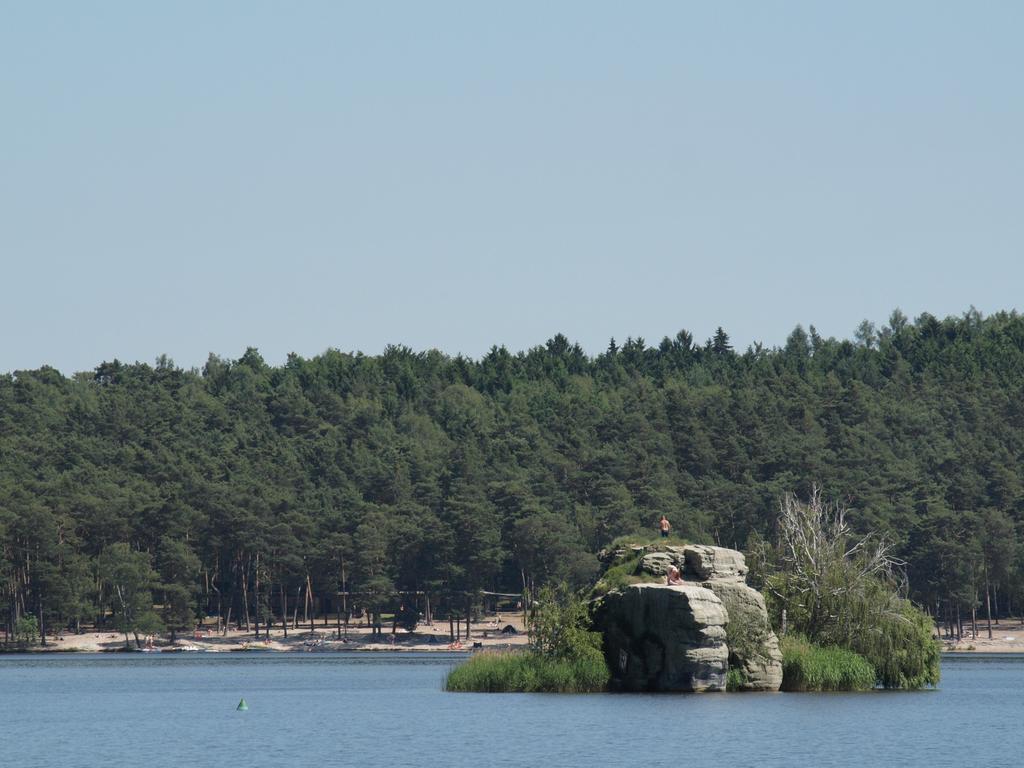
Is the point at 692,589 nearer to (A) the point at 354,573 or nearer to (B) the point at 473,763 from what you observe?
(B) the point at 473,763

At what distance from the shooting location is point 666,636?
82.8m

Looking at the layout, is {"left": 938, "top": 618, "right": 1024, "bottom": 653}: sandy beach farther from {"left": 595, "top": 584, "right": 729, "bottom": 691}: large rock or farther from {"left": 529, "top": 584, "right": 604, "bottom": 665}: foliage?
{"left": 595, "top": 584, "right": 729, "bottom": 691}: large rock

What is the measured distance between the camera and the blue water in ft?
213

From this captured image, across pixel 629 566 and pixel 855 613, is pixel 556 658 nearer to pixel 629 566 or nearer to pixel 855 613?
pixel 629 566

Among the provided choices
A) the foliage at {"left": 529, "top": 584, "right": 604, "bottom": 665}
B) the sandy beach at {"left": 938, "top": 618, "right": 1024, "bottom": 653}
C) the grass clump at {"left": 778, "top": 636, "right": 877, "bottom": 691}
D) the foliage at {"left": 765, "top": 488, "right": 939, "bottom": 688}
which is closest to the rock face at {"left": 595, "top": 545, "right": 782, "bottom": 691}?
the foliage at {"left": 529, "top": 584, "right": 604, "bottom": 665}

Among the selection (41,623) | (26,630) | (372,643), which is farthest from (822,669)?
(41,623)

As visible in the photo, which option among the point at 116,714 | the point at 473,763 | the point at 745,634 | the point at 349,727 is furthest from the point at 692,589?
the point at 116,714

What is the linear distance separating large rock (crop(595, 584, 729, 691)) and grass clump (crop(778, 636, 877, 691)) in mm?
5111

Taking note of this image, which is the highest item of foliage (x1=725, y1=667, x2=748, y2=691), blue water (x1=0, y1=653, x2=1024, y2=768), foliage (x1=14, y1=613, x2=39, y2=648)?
foliage (x1=14, y1=613, x2=39, y2=648)

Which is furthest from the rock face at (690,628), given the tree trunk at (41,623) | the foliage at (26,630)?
the tree trunk at (41,623)

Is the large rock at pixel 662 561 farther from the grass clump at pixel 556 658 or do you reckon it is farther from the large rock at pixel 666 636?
the grass clump at pixel 556 658

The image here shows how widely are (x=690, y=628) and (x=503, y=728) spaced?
Result: 11.5 m

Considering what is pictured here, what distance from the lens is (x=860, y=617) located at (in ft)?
288

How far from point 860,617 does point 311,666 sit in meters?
76.7
